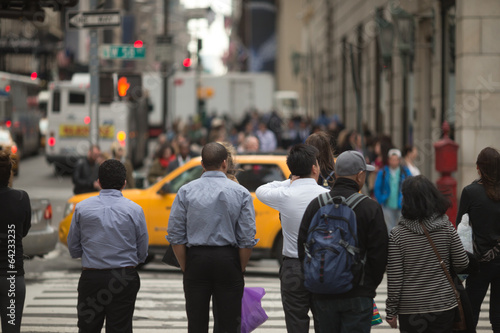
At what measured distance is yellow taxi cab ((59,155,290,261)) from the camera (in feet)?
38.7

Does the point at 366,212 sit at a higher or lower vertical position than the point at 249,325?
higher

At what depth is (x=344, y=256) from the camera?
17.4 feet

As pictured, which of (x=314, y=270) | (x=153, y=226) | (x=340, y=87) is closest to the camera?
(x=314, y=270)

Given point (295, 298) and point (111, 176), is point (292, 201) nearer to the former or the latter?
point (295, 298)

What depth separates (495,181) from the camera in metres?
6.84

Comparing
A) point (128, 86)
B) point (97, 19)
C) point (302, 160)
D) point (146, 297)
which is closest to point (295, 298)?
point (302, 160)

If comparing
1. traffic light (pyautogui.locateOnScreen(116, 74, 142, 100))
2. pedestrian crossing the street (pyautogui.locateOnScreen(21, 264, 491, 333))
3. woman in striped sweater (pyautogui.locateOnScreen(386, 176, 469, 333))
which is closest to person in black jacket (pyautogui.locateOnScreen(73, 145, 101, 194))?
traffic light (pyautogui.locateOnScreen(116, 74, 142, 100))

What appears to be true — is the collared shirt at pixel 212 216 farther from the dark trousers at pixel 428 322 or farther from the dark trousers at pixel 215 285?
the dark trousers at pixel 428 322

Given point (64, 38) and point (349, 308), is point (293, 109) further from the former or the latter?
point (349, 308)

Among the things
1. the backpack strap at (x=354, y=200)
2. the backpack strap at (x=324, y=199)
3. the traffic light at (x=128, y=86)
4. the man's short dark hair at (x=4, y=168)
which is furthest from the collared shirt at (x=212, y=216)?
the traffic light at (x=128, y=86)

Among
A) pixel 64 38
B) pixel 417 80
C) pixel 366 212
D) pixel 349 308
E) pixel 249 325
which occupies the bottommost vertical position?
pixel 249 325

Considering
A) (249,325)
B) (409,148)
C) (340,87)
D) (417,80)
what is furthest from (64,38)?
(249,325)

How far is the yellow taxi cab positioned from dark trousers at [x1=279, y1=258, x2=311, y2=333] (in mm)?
5400

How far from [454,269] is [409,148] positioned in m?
8.05
